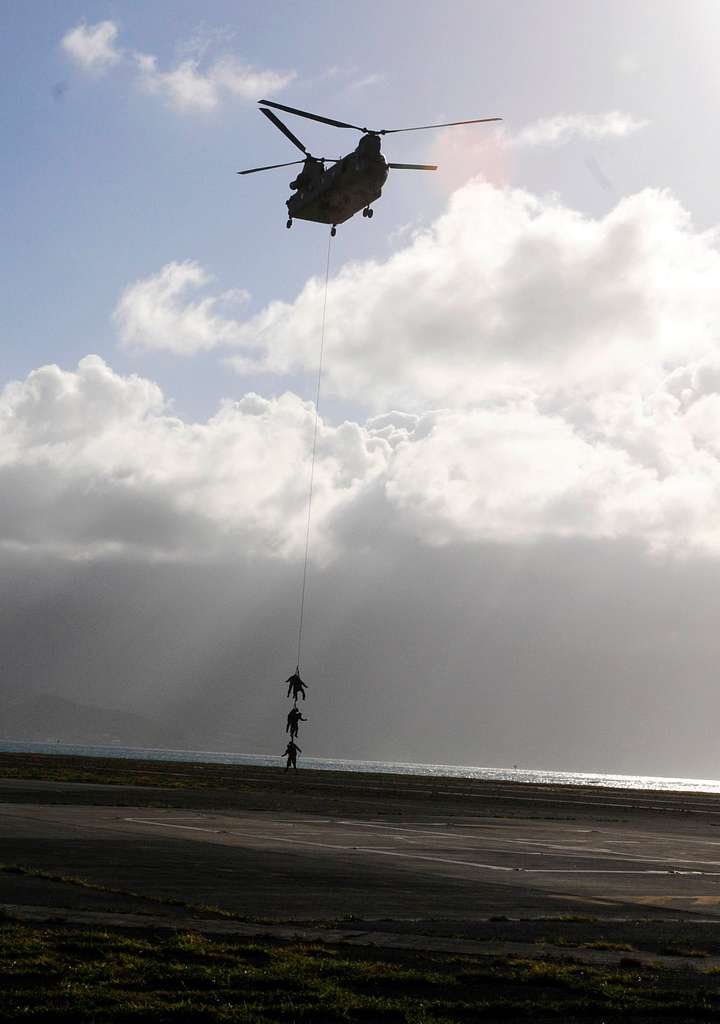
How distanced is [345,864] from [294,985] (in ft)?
37.6

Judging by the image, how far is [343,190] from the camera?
1781 inches

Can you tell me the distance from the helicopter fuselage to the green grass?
36.7m

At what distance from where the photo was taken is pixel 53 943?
11562mm

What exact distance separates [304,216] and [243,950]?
40.2 meters

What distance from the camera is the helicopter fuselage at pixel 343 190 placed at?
44188 millimetres

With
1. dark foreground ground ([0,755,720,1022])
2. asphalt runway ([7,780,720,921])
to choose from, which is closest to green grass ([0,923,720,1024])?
dark foreground ground ([0,755,720,1022])

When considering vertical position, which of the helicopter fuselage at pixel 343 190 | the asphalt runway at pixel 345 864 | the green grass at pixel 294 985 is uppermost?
the helicopter fuselage at pixel 343 190

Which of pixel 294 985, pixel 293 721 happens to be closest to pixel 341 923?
pixel 294 985

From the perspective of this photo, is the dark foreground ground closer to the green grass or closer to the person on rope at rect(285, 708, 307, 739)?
the green grass

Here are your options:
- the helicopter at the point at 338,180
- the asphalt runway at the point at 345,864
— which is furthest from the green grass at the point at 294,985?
the helicopter at the point at 338,180

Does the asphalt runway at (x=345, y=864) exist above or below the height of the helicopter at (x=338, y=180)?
below

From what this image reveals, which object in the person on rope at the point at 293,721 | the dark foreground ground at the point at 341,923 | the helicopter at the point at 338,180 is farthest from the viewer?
the person on rope at the point at 293,721

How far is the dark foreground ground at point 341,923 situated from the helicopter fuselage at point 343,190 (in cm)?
2578

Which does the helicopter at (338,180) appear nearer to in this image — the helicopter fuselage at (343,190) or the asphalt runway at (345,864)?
the helicopter fuselage at (343,190)
